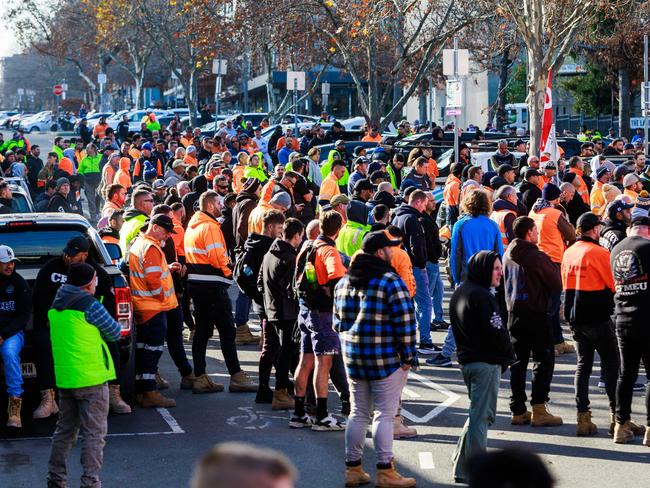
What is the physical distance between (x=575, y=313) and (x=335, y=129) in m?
24.1

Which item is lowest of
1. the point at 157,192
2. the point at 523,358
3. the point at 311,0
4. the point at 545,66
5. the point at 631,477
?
the point at 631,477

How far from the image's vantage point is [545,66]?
22.1 metres

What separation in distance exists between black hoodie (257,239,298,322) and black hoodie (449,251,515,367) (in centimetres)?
238

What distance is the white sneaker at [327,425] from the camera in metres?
9.63

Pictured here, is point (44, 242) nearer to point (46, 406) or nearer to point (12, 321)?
point (12, 321)

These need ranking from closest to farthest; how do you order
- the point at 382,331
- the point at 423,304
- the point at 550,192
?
the point at 382,331
the point at 550,192
the point at 423,304

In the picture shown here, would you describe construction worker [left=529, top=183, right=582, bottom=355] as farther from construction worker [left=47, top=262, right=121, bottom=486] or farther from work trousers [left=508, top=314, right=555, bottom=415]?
construction worker [left=47, top=262, right=121, bottom=486]

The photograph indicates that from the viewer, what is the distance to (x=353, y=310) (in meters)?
8.03

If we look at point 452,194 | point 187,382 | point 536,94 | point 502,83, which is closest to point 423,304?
point 187,382

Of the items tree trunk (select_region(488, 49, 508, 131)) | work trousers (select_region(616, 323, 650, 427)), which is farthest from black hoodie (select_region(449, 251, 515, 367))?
tree trunk (select_region(488, 49, 508, 131))

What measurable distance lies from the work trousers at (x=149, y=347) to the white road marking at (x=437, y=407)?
7.50 ft

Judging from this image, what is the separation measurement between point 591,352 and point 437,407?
1.66 metres

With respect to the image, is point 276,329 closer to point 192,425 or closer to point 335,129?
point 192,425

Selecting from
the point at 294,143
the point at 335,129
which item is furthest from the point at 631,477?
the point at 335,129
